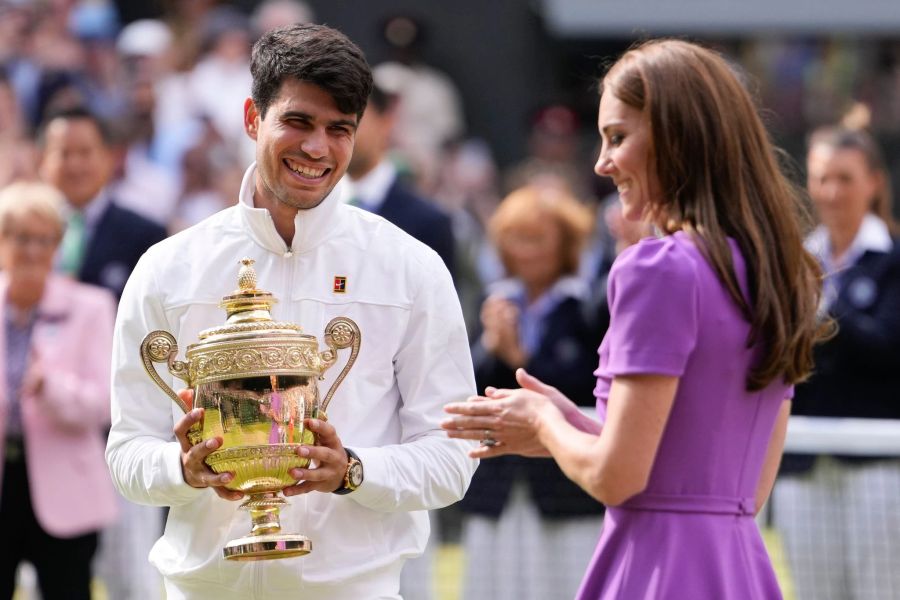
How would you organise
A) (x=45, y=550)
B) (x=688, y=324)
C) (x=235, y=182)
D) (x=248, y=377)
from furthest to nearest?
(x=235, y=182), (x=45, y=550), (x=248, y=377), (x=688, y=324)

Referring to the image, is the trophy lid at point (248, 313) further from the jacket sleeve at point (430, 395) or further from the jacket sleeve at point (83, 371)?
the jacket sleeve at point (83, 371)

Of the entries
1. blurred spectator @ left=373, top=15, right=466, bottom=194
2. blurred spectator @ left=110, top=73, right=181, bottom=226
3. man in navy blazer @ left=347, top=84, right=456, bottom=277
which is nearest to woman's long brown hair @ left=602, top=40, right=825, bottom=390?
man in navy blazer @ left=347, top=84, right=456, bottom=277

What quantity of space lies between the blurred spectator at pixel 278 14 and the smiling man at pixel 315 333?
950cm

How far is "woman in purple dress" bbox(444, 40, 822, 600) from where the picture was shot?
3.52 m

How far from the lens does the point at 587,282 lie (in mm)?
8453

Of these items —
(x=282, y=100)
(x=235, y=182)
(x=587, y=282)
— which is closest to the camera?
(x=282, y=100)

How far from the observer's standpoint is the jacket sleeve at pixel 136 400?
409 centimetres

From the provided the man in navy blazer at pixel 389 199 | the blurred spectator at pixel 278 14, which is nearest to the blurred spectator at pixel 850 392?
the man in navy blazer at pixel 389 199

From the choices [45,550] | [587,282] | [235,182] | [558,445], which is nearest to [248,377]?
[558,445]

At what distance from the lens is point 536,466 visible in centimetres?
765

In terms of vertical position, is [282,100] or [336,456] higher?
[282,100]

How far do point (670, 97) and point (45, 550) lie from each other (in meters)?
4.20

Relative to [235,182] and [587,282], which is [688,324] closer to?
[587,282]

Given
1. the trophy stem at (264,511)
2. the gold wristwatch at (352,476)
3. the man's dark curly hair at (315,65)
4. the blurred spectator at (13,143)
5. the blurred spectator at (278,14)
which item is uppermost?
the blurred spectator at (278,14)
